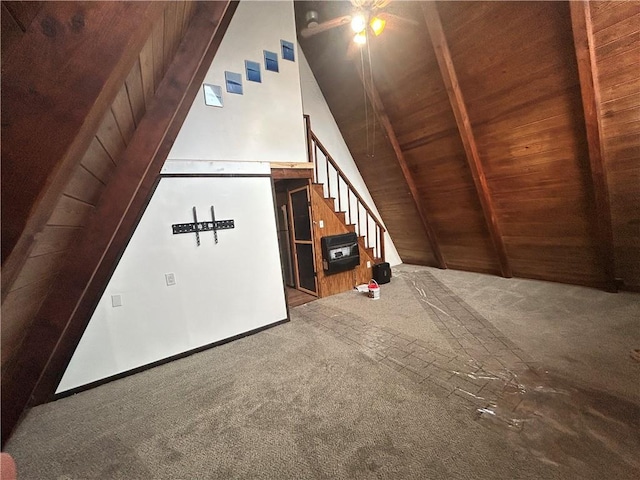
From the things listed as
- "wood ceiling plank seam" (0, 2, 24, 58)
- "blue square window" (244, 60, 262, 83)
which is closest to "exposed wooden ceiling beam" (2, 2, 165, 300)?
"wood ceiling plank seam" (0, 2, 24, 58)

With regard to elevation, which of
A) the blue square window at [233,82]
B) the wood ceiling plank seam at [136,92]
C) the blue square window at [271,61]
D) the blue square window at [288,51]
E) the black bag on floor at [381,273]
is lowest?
the black bag on floor at [381,273]

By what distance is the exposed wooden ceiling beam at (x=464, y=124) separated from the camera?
2.71 m

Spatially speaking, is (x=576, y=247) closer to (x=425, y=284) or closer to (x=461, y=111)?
(x=425, y=284)

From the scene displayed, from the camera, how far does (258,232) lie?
2.90m

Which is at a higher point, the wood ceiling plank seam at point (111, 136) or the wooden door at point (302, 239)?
the wood ceiling plank seam at point (111, 136)

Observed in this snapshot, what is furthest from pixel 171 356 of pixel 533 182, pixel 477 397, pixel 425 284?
pixel 533 182

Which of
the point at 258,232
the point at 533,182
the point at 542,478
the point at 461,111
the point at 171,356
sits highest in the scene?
the point at 461,111

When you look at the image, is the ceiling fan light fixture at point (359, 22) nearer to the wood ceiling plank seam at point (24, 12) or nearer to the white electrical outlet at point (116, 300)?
the wood ceiling plank seam at point (24, 12)

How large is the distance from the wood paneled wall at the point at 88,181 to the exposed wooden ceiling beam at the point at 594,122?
3.00 meters

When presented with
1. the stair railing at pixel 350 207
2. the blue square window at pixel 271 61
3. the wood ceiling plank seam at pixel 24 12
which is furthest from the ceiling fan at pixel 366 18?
the wood ceiling plank seam at pixel 24 12

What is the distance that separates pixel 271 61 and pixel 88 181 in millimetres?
2414

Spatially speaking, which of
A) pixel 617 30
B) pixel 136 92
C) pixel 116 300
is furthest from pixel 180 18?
pixel 617 30

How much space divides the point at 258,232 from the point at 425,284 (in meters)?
2.84

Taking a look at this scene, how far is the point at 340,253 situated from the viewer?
394 centimetres
